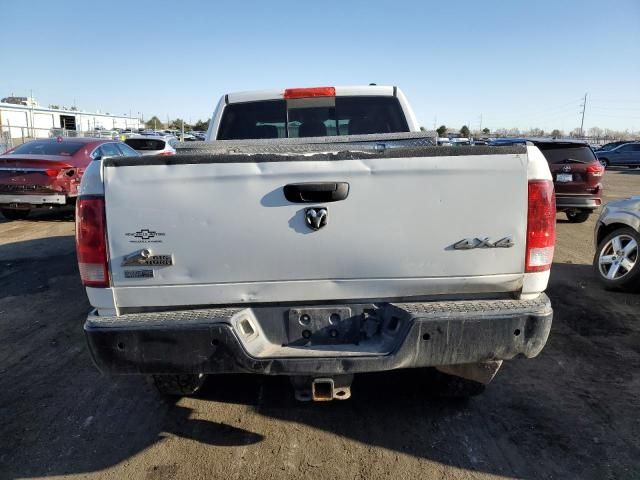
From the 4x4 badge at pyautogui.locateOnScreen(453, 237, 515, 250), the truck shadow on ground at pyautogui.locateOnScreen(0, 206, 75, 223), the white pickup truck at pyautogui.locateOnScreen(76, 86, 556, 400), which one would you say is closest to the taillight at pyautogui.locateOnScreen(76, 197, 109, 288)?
the white pickup truck at pyautogui.locateOnScreen(76, 86, 556, 400)

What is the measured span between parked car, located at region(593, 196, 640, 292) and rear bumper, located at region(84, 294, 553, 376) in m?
4.00

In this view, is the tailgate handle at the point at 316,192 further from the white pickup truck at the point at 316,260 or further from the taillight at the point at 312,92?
the taillight at the point at 312,92

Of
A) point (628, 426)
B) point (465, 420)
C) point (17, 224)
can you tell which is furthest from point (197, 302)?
point (17, 224)

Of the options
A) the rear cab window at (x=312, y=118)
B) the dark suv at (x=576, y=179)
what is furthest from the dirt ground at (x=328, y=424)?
the dark suv at (x=576, y=179)

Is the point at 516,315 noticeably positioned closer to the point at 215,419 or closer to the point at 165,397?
the point at 215,419

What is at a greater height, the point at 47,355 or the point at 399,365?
the point at 399,365

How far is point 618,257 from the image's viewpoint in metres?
5.98

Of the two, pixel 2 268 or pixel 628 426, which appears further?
pixel 2 268

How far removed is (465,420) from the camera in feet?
10.7

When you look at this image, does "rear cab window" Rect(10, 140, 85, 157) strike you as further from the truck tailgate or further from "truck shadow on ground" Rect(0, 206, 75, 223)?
the truck tailgate

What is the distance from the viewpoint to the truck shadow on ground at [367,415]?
2896 millimetres

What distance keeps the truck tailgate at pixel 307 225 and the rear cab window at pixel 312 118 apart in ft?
8.17

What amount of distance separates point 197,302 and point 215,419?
1092 millimetres

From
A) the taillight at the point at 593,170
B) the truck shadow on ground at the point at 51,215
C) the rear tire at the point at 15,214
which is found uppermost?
the taillight at the point at 593,170
